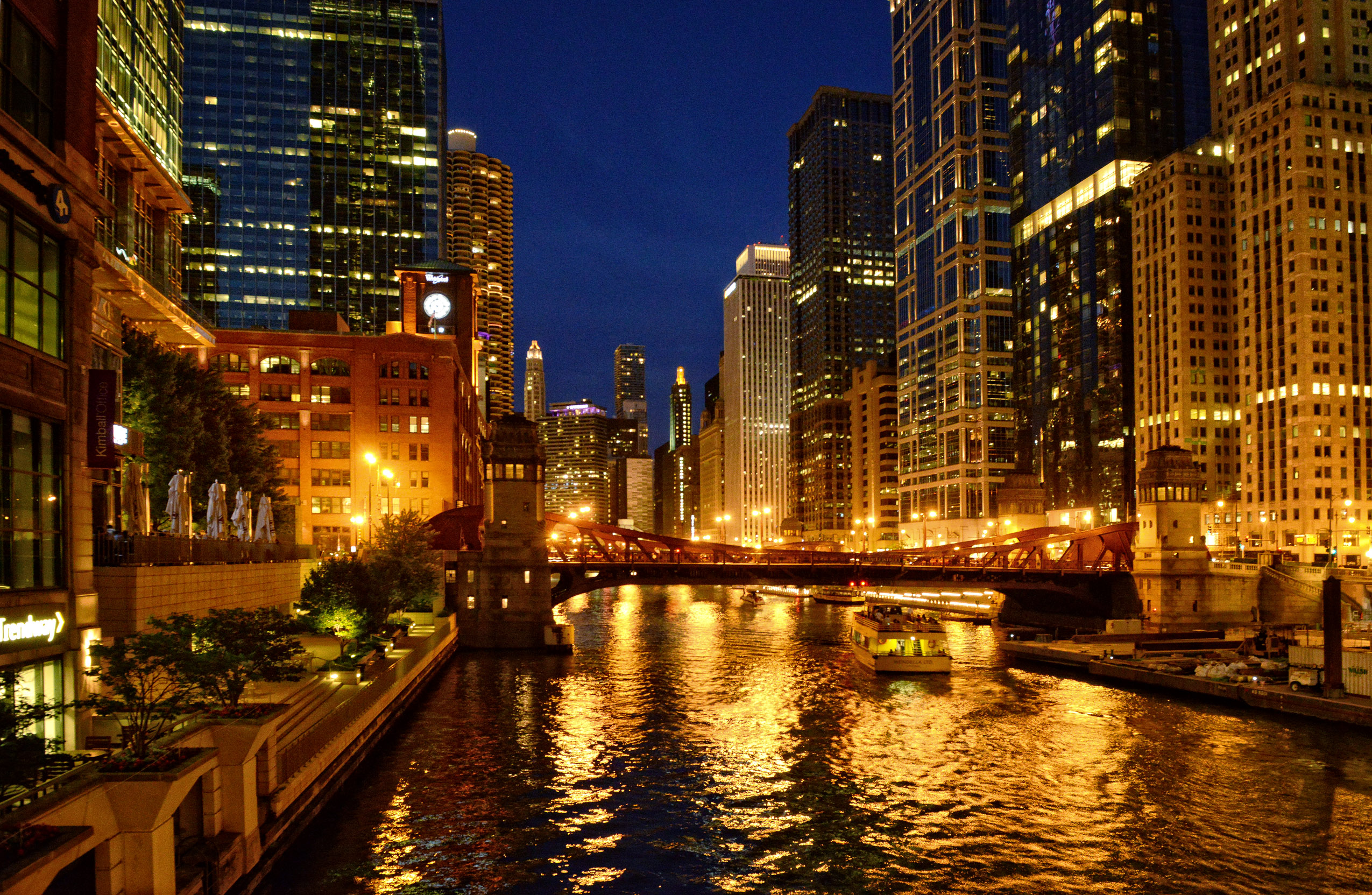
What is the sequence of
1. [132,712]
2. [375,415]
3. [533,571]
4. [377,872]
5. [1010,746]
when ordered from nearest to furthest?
[132,712] < [377,872] < [1010,746] < [533,571] < [375,415]

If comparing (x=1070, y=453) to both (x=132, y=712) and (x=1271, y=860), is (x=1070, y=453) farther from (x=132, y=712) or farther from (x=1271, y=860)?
(x=132, y=712)

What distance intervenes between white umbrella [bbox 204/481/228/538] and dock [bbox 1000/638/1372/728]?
56.8m

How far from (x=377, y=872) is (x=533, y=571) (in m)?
54.8

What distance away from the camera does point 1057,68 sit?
637 feet

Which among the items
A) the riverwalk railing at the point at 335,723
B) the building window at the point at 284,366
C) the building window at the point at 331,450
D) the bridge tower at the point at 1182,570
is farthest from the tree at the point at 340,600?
the bridge tower at the point at 1182,570

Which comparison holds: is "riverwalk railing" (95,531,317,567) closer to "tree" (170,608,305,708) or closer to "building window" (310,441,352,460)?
"tree" (170,608,305,708)

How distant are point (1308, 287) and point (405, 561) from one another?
432 feet

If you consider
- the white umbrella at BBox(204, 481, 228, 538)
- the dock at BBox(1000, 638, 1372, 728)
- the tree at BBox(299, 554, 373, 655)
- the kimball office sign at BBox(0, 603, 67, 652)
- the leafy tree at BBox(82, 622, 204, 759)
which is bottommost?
the dock at BBox(1000, 638, 1372, 728)

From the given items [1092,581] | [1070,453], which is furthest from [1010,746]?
[1070,453]

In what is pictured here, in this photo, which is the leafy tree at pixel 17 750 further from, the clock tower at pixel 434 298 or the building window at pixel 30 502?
the clock tower at pixel 434 298

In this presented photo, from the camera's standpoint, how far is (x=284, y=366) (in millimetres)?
121500

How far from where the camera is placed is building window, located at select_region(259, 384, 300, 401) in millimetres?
120375

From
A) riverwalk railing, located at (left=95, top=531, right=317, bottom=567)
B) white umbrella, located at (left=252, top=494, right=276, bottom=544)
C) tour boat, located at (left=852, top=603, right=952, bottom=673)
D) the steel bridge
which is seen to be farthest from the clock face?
riverwalk railing, located at (left=95, top=531, right=317, bottom=567)

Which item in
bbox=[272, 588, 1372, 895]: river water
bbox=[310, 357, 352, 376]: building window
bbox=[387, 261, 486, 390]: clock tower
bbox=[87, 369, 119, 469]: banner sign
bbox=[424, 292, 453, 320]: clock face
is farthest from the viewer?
bbox=[424, 292, 453, 320]: clock face
